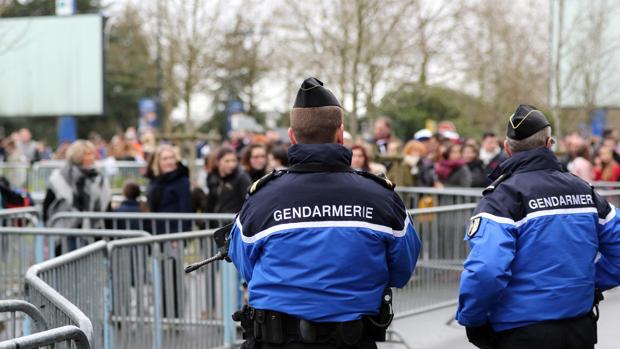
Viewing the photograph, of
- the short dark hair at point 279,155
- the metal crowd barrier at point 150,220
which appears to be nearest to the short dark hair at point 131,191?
the metal crowd barrier at point 150,220

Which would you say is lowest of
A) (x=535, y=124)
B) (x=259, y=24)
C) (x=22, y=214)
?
(x=22, y=214)

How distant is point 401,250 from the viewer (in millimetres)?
4145

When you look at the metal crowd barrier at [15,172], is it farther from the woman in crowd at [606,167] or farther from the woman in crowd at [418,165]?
the woman in crowd at [606,167]

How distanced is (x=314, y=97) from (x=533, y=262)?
4.36ft

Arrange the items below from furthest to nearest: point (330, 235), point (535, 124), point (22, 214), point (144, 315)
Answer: point (22, 214)
point (144, 315)
point (535, 124)
point (330, 235)

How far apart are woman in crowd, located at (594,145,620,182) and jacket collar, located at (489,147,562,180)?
38.1 feet

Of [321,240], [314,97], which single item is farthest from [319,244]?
[314,97]

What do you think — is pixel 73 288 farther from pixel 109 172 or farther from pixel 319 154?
pixel 109 172

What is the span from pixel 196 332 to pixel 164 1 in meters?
17.5

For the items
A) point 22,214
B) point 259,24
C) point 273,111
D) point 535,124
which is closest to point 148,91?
point 273,111

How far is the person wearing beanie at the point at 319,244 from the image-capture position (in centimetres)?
397

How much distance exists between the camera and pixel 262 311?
13.2 ft

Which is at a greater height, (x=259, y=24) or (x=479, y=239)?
(x=259, y=24)

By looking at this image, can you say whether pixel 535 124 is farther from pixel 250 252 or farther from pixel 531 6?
pixel 531 6
